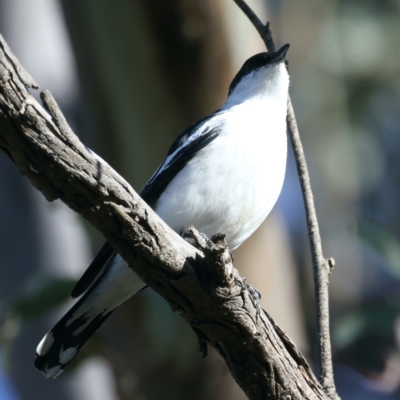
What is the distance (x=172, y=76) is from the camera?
162 inches

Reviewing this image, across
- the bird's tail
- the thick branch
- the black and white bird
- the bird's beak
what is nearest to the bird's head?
the bird's beak

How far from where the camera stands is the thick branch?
5.32 ft

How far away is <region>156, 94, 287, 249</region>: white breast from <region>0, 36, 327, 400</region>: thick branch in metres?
0.70

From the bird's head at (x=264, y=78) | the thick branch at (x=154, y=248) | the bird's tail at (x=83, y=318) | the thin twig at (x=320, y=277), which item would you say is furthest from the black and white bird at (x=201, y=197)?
the thick branch at (x=154, y=248)

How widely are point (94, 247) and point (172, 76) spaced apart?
4.12ft

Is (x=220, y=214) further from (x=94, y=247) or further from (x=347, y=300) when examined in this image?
(x=347, y=300)

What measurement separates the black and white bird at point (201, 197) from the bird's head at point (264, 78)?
358mm

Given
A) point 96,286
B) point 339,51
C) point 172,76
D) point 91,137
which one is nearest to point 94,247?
point 91,137

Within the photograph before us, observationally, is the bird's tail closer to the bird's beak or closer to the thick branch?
the thick branch

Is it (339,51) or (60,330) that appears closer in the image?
(60,330)

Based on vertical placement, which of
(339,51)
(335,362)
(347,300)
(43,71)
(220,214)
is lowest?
(347,300)

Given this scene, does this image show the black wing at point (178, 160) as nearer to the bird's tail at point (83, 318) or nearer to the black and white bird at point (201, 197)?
the black and white bird at point (201, 197)

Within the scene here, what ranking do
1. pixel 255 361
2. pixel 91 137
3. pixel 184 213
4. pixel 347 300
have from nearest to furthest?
pixel 255 361, pixel 184 213, pixel 91 137, pixel 347 300

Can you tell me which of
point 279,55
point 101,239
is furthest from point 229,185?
point 101,239
